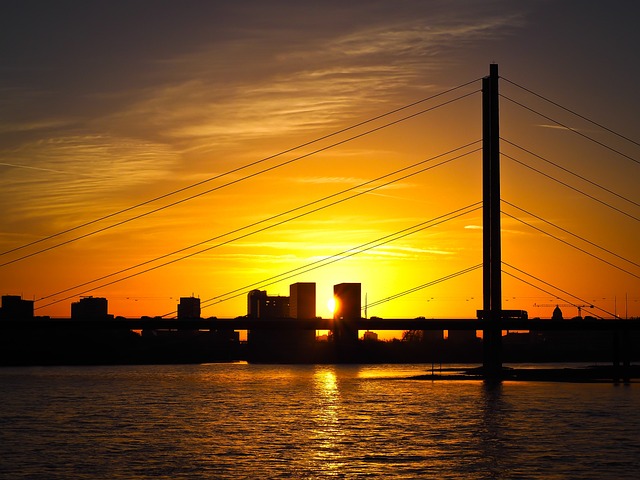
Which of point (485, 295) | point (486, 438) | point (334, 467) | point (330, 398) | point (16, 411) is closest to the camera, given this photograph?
point (334, 467)

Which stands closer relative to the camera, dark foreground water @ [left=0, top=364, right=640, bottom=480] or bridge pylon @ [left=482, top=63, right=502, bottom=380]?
dark foreground water @ [left=0, top=364, right=640, bottom=480]

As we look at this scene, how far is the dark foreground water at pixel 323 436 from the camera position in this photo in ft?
117

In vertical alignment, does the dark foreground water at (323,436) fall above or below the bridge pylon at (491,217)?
below

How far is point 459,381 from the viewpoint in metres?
113

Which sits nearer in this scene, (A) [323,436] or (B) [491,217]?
(A) [323,436]

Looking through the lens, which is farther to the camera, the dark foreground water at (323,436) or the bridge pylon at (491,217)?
the bridge pylon at (491,217)

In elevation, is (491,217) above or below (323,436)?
above

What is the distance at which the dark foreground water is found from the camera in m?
35.6

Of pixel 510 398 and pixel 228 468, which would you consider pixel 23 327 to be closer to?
pixel 510 398

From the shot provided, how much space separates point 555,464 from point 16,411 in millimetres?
40333

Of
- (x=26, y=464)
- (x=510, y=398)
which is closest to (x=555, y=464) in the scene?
(x=26, y=464)

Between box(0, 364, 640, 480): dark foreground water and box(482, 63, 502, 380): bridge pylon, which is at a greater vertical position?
box(482, 63, 502, 380): bridge pylon

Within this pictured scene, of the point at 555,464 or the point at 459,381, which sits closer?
the point at 555,464

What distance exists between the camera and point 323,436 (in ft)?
155
